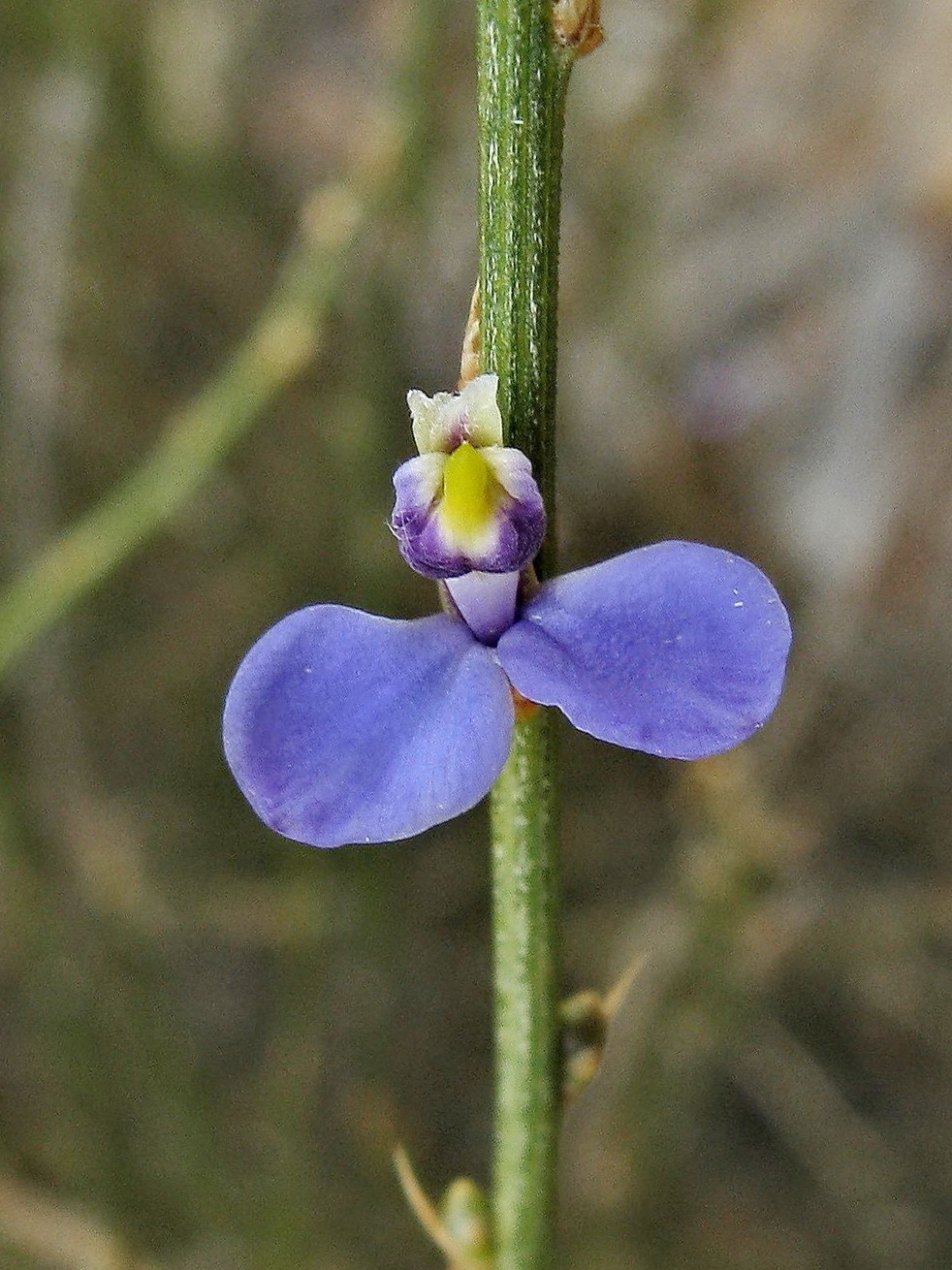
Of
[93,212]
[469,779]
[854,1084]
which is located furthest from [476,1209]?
[93,212]

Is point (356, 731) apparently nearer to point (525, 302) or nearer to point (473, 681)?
point (473, 681)

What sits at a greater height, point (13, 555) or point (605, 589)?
point (605, 589)

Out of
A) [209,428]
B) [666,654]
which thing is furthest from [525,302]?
[209,428]

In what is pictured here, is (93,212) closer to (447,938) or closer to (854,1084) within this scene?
(447,938)

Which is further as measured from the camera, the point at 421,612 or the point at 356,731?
the point at 421,612

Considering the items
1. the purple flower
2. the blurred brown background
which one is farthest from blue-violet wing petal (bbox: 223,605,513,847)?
the blurred brown background

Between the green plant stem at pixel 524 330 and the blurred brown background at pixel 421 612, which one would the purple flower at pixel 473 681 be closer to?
the green plant stem at pixel 524 330

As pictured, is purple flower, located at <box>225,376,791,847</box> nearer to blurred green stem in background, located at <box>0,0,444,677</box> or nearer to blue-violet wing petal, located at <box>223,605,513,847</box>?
blue-violet wing petal, located at <box>223,605,513,847</box>
